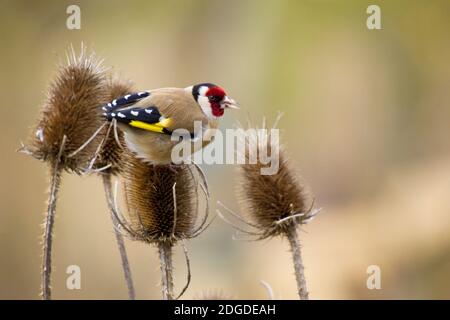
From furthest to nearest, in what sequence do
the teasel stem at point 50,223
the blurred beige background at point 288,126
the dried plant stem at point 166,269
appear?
the blurred beige background at point 288,126
the dried plant stem at point 166,269
the teasel stem at point 50,223

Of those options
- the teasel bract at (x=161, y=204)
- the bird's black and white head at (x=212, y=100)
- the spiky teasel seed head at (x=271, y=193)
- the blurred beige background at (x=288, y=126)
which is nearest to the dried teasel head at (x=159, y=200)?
the teasel bract at (x=161, y=204)

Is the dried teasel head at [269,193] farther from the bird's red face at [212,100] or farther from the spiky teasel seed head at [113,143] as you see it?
the spiky teasel seed head at [113,143]

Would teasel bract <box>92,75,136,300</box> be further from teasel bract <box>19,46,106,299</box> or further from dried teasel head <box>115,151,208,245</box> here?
dried teasel head <box>115,151,208,245</box>

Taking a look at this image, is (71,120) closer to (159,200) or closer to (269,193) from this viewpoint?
(159,200)

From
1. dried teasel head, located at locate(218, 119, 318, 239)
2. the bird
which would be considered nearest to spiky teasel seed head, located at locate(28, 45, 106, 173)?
the bird

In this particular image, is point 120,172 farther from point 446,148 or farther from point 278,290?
point 446,148

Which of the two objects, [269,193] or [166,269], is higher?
[269,193]

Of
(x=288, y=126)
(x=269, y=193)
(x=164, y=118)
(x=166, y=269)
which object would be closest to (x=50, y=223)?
(x=166, y=269)
